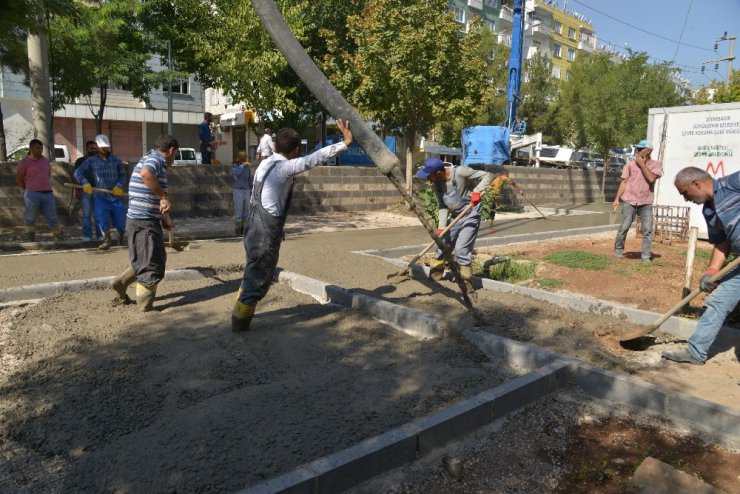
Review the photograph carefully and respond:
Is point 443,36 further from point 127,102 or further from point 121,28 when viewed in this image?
point 127,102

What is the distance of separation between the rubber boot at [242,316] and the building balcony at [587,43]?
194 ft

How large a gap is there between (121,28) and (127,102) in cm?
1605

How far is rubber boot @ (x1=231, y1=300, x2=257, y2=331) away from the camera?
4.48 metres

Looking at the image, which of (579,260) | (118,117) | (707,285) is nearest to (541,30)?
(118,117)

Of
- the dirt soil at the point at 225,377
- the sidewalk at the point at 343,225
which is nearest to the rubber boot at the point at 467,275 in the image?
the dirt soil at the point at 225,377

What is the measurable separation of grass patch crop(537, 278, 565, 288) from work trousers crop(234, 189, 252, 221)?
563cm

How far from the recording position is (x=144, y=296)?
5000mm

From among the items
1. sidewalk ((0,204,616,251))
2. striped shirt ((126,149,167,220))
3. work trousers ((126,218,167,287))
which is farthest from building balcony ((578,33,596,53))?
work trousers ((126,218,167,287))

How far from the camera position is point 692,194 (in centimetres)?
424

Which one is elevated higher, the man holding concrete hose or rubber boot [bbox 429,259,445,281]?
the man holding concrete hose

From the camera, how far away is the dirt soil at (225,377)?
267cm

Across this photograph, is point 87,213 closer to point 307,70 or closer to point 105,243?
point 105,243

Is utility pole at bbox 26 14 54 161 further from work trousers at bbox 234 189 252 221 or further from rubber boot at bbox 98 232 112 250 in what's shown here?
work trousers at bbox 234 189 252 221

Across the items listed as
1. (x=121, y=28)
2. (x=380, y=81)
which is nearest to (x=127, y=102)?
(x=121, y=28)
